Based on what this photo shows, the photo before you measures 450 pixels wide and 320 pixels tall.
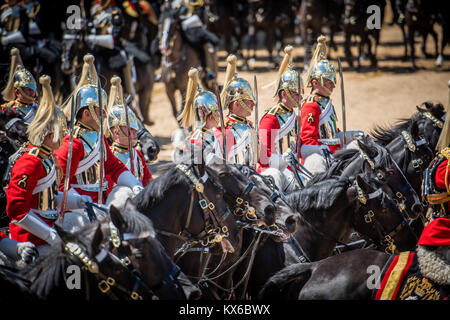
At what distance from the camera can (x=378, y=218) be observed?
15.1ft

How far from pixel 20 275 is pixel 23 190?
0.99 m

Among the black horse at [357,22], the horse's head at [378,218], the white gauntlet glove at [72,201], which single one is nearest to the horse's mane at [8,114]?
the white gauntlet glove at [72,201]

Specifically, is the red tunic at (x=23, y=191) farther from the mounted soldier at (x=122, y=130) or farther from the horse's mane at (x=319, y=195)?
the horse's mane at (x=319, y=195)

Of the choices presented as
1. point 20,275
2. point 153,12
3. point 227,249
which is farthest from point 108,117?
point 153,12

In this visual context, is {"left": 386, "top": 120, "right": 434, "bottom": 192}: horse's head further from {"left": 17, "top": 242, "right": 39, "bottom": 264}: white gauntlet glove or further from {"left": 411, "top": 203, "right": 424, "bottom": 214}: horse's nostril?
{"left": 17, "top": 242, "right": 39, "bottom": 264}: white gauntlet glove

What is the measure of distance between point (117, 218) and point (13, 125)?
133 inches

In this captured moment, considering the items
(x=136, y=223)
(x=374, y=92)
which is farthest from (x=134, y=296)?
(x=374, y=92)

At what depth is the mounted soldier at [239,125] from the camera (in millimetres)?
5965

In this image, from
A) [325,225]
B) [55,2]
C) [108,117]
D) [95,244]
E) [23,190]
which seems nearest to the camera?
[95,244]

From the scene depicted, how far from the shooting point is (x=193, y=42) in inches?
484

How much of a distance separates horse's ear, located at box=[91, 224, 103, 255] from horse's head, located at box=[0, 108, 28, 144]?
3.17 meters

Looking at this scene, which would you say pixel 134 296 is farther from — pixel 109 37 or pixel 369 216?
pixel 109 37
